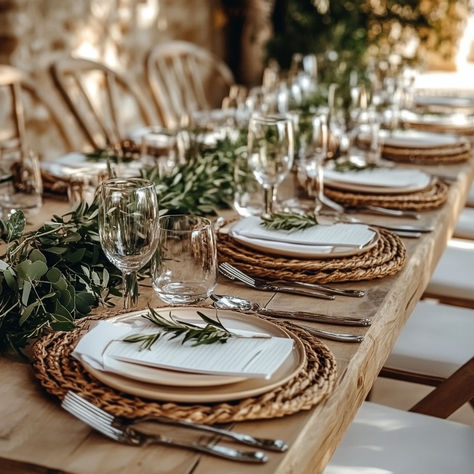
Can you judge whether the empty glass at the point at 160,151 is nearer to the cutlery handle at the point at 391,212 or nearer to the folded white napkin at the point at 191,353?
the cutlery handle at the point at 391,212

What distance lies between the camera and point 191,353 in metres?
1.01

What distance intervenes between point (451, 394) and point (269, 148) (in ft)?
1.95

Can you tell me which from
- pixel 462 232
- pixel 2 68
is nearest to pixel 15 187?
pixel 2 68

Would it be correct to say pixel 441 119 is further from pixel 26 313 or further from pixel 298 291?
pixel 26 313

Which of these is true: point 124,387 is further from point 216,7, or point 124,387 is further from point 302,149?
point 216,7

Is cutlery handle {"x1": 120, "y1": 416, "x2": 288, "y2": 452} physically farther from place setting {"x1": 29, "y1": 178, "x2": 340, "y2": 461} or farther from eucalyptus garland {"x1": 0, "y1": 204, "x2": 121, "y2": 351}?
eucalyptus garland {"x1": 0, "y1": 204, "x2": 121, "y2": 351}

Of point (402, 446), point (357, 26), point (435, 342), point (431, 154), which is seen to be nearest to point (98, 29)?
point (357, 26)

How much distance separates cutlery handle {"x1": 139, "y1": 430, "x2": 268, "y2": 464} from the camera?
85cm

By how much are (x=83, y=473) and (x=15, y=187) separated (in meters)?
1.06

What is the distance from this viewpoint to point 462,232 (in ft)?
8.86

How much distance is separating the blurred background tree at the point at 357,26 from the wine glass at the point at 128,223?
3962 mm

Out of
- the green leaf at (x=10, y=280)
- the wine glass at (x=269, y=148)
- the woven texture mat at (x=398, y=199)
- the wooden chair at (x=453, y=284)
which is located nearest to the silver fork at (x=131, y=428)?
the green leaf at (x=10, y=280)

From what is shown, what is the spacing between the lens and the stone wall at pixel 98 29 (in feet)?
12.1

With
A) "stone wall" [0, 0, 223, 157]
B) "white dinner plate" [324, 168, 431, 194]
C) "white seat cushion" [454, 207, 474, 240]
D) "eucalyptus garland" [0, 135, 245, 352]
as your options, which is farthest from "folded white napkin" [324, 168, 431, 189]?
"stone wall" [0, 0, 223, 157]
